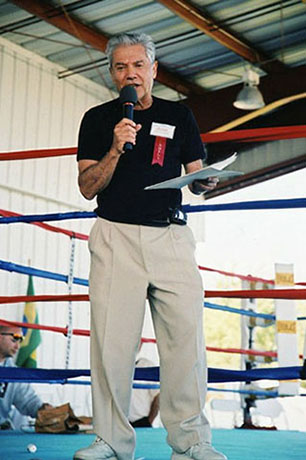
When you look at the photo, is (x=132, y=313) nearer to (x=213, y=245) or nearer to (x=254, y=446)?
(x=254, y=446)

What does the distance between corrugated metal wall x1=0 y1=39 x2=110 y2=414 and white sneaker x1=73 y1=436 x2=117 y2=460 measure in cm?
534

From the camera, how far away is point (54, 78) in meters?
7.98

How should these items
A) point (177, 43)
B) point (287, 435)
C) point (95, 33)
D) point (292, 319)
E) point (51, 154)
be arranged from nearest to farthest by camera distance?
point (51, 154) < point (292, 319) < point (287, 435) < point (95, 33) < point (177, 43)

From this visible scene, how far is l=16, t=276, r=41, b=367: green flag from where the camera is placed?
699cm

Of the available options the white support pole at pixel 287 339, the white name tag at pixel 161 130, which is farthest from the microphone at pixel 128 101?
the white support pole at pixel 287 339

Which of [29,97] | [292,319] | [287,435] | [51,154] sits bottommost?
[287,435]

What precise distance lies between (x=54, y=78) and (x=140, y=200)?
6.19m

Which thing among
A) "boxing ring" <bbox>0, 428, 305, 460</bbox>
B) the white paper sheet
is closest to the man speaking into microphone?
the white paper sheet

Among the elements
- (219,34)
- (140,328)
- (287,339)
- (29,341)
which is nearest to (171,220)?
(140,328)

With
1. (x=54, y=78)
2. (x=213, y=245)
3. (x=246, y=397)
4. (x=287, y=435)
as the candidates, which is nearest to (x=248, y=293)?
(x=287, y=435)

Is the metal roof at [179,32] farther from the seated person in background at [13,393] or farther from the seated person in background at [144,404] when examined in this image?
the seated person in background at [144,404]

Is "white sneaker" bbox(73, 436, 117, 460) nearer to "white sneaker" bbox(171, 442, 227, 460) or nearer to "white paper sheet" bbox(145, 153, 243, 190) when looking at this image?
"white sneaker" bbox(171, 442, 227, 460)

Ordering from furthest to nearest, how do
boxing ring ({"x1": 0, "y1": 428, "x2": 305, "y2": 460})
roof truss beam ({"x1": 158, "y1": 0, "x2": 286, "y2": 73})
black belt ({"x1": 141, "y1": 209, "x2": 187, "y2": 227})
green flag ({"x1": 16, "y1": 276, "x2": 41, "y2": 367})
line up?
green flag ({"x1": 16, "y1": 276, "x2": 41, "y2": 367})
roof truss beam ({"x1": 158, "y1": 0, "x2": 286, "y2": 73})
boxing ring ({"x1": 0, "y1": 428, "x2": 305, "y2": 460})
black belt ({"x1": 141, "y1": 209, "x2": 187, "y2": 227})

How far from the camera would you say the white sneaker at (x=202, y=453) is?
1.92 m
